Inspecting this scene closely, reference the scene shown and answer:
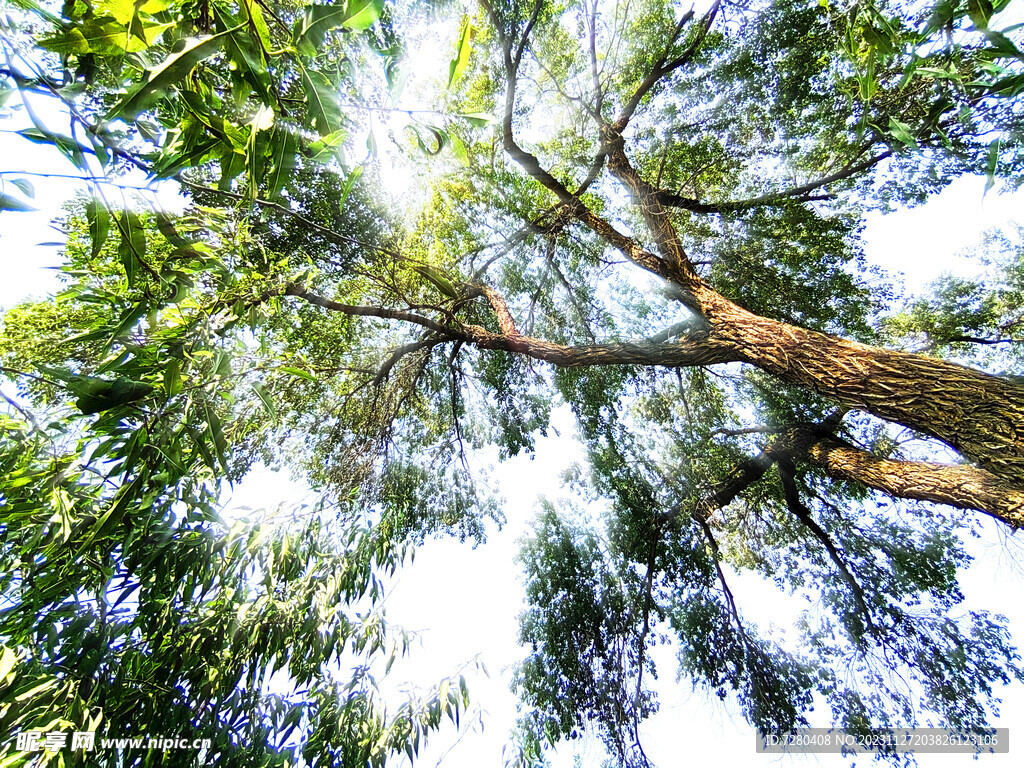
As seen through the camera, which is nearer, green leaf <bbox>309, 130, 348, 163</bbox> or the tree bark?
green leaf <bbox>309, 130, 348, 163</bbox>

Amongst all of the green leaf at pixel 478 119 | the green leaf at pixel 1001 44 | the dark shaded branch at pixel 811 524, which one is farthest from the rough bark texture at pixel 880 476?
the green leaf at pixel 478 119

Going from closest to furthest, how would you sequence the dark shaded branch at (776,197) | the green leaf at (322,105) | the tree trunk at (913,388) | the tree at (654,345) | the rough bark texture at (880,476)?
the green leaf at (322,105), the tree trunk at (913,388), the rough bark texture at (880,476), the tree at (654,345), the dark shaded branch at (776,197)

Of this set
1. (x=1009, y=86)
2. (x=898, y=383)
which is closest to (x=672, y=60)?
(x=898, y=383)

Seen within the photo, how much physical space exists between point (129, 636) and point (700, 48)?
546cm

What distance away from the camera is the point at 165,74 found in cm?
49

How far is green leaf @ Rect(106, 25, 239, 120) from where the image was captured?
1.55 ft

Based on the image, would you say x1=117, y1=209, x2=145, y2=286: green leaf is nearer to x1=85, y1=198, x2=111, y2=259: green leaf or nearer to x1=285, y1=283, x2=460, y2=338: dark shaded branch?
x1=85, y1=198, x2=111, y2=259: green leaf

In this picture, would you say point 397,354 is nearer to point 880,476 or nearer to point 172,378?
point 172,378

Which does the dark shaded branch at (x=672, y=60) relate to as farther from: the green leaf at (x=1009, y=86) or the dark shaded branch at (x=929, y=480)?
the green leaf at (x=1009, y=86)

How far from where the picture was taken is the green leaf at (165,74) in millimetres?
473

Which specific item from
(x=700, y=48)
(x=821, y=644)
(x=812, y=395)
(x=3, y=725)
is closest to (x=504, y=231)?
(x=700, y=48)

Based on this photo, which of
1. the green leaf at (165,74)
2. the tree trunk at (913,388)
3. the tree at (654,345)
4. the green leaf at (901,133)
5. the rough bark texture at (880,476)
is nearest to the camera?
the green leaf at (165,74)

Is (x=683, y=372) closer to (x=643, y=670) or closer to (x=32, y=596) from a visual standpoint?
(x=643, y=670)

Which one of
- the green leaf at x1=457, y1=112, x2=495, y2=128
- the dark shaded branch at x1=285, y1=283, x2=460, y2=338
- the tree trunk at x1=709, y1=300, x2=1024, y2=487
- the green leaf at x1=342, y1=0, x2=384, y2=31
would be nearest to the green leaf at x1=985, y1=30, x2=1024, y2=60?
the green leaf at x1=457, y1=112, x2=495, y2=128
